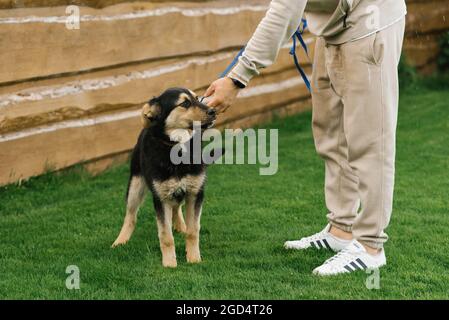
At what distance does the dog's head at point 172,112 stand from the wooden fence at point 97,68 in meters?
2.02

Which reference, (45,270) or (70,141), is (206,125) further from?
(70,141)

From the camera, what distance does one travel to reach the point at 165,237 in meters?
5.07

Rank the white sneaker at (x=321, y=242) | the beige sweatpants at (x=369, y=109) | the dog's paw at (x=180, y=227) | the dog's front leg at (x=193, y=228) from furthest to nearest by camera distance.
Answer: the dog's paw at (x=180, y=227), the white sneaker at (x=321, y=242), the dog's front leg at (x=193, y=228), the beige sweatpants at (x=369, y=109)

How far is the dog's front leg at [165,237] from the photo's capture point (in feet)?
16.6

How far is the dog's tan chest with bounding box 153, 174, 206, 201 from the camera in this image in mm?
5059

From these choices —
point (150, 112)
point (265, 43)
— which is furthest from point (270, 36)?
point (150, 112)

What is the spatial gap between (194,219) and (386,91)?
1.42 metres

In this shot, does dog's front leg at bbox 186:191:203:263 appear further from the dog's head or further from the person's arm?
the person's arm

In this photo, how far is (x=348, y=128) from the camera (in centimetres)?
469

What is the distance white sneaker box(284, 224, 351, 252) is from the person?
A: 0.68 feet

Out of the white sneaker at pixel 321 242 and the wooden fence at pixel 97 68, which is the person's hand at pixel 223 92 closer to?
the white sneaker at pixel 321 242

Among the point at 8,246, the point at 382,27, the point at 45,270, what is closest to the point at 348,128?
the point at 382,27

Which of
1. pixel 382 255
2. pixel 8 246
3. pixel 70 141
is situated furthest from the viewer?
pixel 70 141

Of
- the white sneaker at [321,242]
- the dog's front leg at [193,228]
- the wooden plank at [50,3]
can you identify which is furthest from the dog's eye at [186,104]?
the wooden plank at [50,3]
